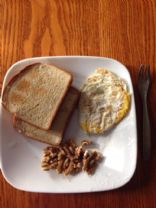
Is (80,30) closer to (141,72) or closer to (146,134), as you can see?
(141,72)

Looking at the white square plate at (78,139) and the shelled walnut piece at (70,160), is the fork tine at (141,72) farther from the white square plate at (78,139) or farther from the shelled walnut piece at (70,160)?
the shelled walnut piece at (70,160)

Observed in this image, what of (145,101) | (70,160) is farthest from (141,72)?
(70,160)

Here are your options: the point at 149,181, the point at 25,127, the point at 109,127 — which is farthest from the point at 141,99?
the point at 25,127

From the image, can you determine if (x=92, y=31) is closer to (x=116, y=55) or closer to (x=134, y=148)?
(x=116, y=55)

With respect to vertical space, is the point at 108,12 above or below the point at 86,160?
above

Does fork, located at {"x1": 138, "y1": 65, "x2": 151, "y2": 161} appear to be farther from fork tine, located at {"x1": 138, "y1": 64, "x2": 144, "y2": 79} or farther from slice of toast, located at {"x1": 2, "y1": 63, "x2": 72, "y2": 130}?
slice of toast, located at {"x1": 2, "y1": 63, "x2": 72, "y2": 130}
